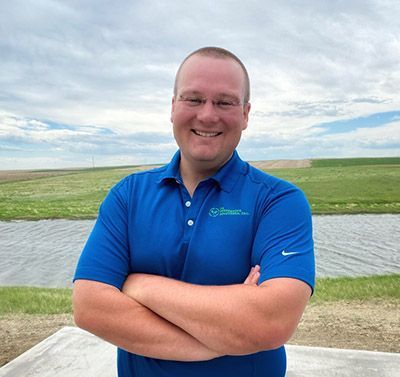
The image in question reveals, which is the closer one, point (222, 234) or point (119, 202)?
point (222, 234)

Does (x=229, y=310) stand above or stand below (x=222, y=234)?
below

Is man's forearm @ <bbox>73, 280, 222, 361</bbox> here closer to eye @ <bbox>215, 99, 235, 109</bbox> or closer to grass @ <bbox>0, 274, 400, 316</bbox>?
eye @ <bbox>215, 99, 235, 109</bbox>

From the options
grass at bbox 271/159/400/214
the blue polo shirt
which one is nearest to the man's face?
the blue polo shirt

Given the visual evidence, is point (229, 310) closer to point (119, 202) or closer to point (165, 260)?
point (165, 260)

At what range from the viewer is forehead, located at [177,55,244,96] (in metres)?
2.21

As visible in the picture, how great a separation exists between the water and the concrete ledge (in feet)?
24.7

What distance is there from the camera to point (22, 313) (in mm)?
7473

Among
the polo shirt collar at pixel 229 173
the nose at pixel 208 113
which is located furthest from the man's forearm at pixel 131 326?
the nose at pixel 208 113

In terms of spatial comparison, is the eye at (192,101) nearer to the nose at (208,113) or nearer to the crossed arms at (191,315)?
the nose at (208,113)

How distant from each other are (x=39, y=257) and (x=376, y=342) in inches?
541

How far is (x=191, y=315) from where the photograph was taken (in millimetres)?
1986

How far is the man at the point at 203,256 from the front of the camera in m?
1.99

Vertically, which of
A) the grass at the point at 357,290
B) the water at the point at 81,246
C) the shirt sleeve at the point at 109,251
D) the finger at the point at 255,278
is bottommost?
the water at the point at 81,246

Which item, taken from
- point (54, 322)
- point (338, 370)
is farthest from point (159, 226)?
point (54, 322)
